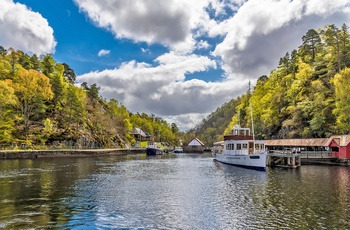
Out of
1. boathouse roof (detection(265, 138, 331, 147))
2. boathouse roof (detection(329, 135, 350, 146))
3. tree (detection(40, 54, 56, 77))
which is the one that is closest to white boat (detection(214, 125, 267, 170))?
boathouse roof (detection(329, 135, 350, 146))

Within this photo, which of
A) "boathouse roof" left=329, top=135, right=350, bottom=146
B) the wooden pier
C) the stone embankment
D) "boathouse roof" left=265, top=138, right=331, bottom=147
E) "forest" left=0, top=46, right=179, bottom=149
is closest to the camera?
the wooden pier

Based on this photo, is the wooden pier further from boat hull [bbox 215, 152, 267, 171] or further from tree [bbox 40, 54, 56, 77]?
tree [bbox 40, 54, 56, 77]

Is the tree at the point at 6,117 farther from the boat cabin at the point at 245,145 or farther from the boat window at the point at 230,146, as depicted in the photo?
the boat cabin at the point at 245,145

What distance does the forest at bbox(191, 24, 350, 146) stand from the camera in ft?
212

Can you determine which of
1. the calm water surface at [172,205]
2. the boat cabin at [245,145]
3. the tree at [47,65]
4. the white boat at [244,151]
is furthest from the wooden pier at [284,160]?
the tree at [47,65]

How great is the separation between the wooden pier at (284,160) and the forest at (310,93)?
52.2ft

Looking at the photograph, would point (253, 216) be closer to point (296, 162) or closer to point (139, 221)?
point (139, 221)

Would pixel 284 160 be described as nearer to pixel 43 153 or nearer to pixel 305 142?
pixel 305 142

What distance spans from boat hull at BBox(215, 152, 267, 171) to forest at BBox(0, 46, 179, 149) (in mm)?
50535

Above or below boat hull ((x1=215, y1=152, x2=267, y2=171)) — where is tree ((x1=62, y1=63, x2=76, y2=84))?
above

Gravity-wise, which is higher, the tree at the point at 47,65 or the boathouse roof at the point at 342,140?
the tree at the point at 47,65

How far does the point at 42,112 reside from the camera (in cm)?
9412

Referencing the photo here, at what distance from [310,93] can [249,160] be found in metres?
41.6

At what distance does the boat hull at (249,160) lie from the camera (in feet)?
153
